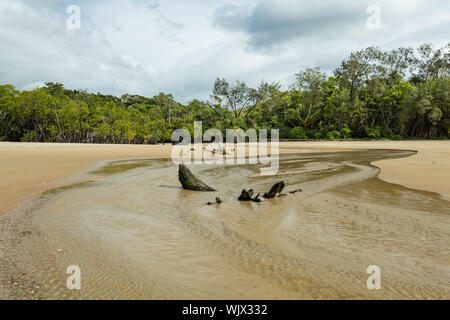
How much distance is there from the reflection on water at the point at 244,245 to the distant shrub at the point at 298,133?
40904 millimetres

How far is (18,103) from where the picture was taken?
37219 millimetres

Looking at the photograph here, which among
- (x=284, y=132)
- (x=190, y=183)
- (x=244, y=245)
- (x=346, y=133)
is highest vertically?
(x=284, y=132)

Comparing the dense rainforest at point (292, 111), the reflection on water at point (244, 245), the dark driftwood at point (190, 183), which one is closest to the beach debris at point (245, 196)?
the reflection on water at point (244, 245)

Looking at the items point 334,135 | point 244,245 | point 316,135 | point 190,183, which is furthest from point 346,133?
point 244,245

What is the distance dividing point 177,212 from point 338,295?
4.06 metres

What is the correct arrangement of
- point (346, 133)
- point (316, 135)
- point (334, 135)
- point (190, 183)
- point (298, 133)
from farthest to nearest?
point (298, 133)
point (316, 135)
point (346, 133)
point (334, 135)
point (190, 183)

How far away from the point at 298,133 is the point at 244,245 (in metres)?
46.2

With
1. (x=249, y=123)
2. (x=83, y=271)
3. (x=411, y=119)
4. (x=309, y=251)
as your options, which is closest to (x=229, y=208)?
(x=309, y=251)

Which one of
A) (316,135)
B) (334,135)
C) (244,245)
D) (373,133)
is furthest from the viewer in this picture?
(316,135)

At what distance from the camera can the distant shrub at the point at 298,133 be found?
47.3 m

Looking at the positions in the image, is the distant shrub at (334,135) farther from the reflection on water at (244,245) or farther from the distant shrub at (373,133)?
the reflection on water at (244,245)

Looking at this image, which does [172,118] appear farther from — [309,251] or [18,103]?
[309,251]

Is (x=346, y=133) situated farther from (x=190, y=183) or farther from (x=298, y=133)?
(x=190, y=183)

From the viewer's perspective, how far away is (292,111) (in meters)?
50.6
